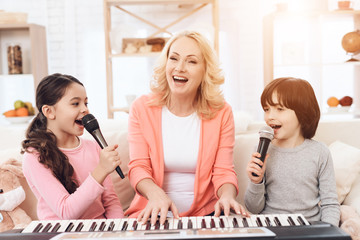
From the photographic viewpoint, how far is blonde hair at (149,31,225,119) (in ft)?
5.27

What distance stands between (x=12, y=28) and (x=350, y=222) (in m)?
3.28

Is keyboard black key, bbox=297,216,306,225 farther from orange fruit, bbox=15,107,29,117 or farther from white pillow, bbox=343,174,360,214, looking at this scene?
orange fruit, bbox=15,107,29,117

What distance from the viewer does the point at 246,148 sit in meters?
1.98

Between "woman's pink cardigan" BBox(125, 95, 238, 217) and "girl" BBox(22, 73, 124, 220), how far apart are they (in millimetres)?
176

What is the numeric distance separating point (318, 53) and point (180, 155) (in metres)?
2.53

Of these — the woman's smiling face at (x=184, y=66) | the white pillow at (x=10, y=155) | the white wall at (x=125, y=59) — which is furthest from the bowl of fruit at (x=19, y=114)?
the woman's smiling face at (x=184, y=66)

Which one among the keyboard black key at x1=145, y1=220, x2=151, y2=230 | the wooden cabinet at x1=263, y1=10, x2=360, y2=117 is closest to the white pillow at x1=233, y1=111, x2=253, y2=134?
the keyboard black key at x1=145, y1=220, x2=151, y2=230

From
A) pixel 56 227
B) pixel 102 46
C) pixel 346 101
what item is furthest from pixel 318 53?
pixel 56 227

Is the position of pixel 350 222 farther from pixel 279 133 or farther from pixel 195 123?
pixel 195 123

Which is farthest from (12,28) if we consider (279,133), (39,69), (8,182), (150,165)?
(279,133)

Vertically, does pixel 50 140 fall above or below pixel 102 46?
below

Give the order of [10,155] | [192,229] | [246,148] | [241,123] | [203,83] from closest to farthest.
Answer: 1. [192,229]
2. [203,83]
3. [10,155]
4. [246,148]
5. [241,123]

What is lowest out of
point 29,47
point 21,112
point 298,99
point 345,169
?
point 345,169

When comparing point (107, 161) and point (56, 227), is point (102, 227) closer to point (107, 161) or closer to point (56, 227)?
point (56, 227)
